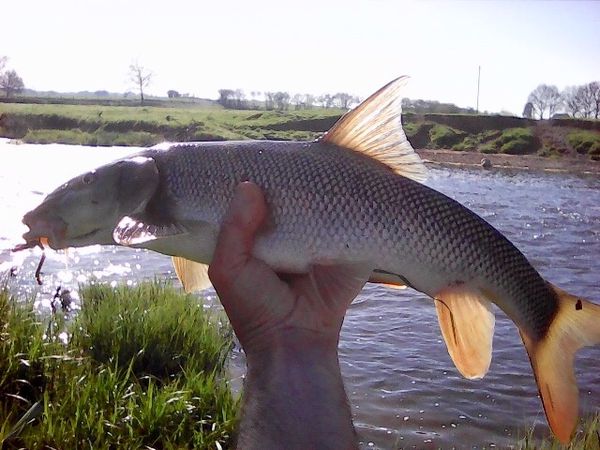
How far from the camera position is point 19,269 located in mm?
11781

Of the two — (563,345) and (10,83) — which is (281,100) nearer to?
(10,83)

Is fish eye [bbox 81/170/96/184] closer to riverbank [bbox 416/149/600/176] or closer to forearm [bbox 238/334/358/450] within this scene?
forearm [bbox 238/334/358/450]

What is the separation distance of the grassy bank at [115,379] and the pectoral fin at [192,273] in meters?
1.86


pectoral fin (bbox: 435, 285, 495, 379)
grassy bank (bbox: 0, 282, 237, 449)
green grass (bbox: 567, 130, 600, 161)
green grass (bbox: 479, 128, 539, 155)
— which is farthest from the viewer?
green grass (bbox: 479, 128, 539, 155)

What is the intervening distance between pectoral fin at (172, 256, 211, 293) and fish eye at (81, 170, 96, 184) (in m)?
0.50

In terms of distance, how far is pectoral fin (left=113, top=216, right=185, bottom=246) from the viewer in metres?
2.78

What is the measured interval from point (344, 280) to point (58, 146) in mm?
47664

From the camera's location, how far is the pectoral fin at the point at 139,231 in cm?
278

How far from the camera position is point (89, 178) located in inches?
119

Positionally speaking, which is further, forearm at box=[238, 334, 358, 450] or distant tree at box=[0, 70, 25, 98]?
distant tree at box=[0, 70, 25, 98]

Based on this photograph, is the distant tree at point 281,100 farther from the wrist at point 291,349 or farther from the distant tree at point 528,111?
the wrist at point 291,349

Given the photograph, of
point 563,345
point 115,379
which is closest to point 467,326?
point 563,345

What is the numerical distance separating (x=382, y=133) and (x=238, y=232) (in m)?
0.77

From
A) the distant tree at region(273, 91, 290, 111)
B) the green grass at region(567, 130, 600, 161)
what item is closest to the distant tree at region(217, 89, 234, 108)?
the distant tree at region(273, 91, 290, 111)
